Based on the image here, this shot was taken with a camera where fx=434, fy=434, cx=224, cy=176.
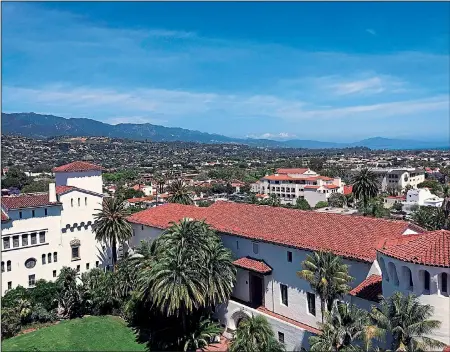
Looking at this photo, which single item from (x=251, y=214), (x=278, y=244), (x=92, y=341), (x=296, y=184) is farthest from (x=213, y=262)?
(x=296, y=184)

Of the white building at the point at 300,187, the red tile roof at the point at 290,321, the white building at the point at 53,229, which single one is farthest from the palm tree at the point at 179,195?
the white building at the point at 300,187

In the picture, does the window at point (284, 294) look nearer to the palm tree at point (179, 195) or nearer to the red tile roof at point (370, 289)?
the red tile roof at point (370, 289)

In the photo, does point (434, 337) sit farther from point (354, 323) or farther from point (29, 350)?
point (29, 350)

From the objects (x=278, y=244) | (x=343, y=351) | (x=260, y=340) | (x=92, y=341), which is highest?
(x=278, y=244)

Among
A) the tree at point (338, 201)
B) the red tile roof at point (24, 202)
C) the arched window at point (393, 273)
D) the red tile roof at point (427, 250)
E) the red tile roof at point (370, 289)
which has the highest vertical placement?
the red tile roof at point (427, 250)

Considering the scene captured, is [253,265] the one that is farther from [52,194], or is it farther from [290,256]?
[52,194]

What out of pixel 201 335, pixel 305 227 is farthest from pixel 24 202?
pixel 305 227

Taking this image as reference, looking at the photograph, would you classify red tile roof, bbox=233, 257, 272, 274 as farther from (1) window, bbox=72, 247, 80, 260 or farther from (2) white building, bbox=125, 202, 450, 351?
(1) window, bbox=72, 247, 80, 260
